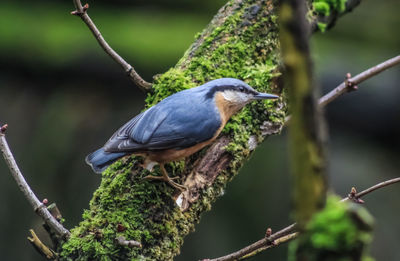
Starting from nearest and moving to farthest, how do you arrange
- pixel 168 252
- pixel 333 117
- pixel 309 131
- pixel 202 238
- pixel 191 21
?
pixel 309 131 → pixel 168 252 → pixel 202 238 → pixel 333 117 → pixel 191 21

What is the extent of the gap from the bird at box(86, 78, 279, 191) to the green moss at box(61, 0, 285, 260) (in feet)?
0.19

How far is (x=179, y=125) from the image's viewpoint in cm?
224

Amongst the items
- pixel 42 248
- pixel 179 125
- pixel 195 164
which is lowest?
pixel 42 248

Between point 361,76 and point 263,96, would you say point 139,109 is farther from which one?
point 361,76

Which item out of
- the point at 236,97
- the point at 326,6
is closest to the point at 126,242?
the point at 236,97

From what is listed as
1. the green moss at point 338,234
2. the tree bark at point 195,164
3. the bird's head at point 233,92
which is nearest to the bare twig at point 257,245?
the tree bark at point 195,164

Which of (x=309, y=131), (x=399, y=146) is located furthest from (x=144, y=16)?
(x=309, y=131)

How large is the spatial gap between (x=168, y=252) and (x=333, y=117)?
3.21m

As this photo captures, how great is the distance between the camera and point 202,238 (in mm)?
4527

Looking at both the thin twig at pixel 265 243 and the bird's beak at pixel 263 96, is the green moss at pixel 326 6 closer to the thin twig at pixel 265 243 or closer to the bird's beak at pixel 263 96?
the bird's beak at pixel 263 96

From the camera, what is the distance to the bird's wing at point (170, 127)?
85.0 inches

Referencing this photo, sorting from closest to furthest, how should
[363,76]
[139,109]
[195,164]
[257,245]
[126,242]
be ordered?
[126,242] → [257,245] → [363,76] → [195,164] → [139,109]

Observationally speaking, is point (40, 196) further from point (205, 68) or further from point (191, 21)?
point (205, 68)

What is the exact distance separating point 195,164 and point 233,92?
1.02 feet
